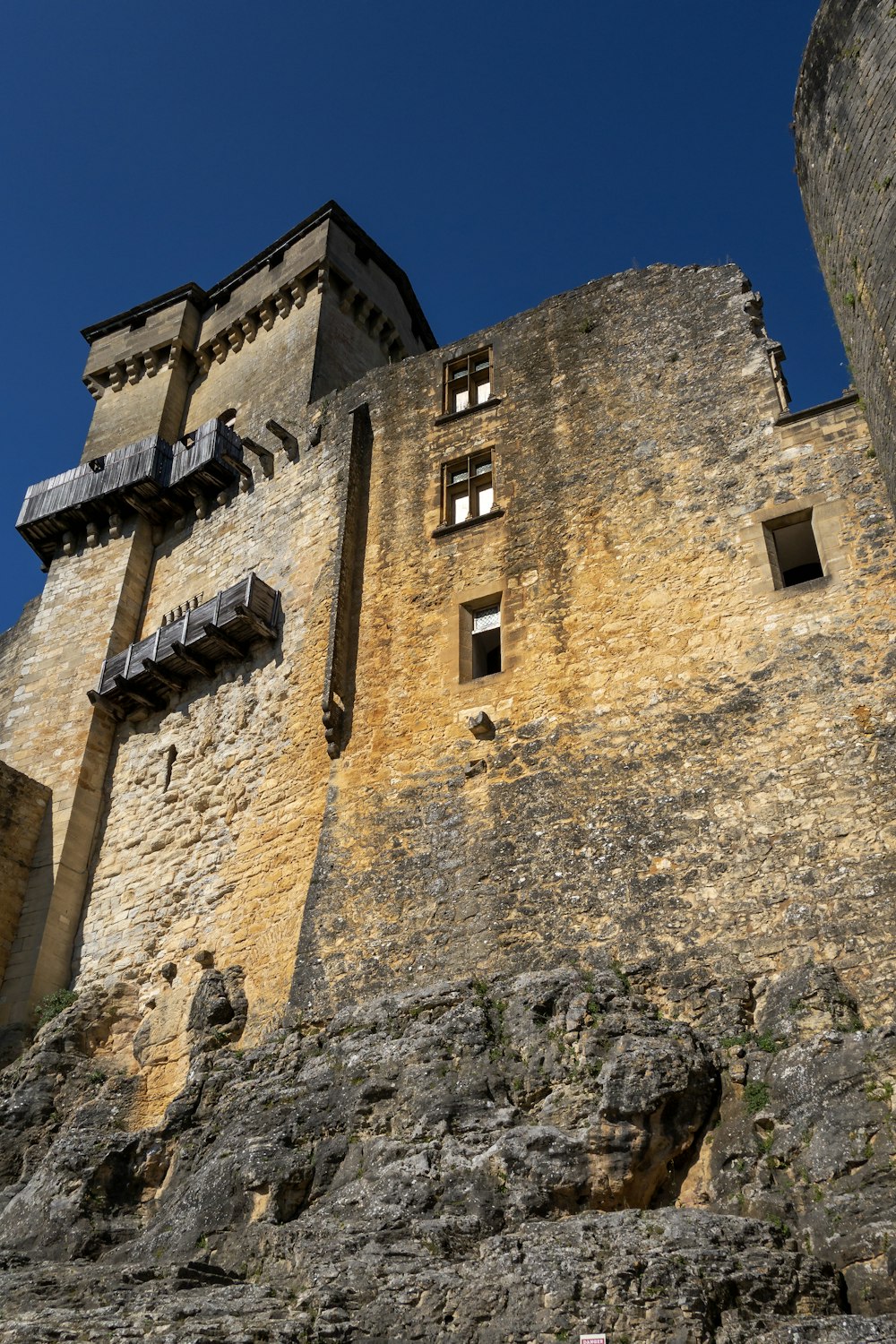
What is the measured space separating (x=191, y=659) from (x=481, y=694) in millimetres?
4787

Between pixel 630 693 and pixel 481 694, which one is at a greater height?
pixel 481 694

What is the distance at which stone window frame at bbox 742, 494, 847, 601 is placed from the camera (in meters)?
11.8

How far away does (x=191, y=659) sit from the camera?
16297 millimetres

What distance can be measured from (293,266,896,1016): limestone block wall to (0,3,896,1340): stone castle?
1.3 inches

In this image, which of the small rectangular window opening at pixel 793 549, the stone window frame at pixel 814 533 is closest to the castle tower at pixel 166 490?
the stone window frame at pixel 814 533

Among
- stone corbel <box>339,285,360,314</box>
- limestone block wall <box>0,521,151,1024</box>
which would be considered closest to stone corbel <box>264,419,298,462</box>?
limestone block wall <box>0,521,151,1024</box>

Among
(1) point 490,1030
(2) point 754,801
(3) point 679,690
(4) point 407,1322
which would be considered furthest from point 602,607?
(4) point 407,1322

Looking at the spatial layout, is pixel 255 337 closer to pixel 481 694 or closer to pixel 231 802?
pixel 231 802

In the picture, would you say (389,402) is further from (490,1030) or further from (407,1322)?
(407,1322)

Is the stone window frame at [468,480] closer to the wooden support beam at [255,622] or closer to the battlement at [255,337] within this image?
the wooden support beam at [255,622]

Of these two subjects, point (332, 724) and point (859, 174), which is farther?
point (332, 724)

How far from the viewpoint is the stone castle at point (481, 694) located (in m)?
10.9

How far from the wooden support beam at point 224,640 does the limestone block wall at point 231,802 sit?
145 millimetres

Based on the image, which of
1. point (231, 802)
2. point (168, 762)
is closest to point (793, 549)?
point (231, 802)
